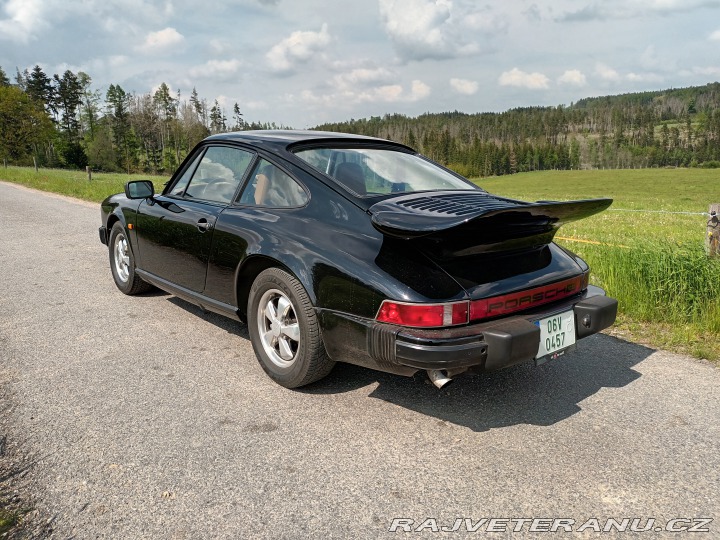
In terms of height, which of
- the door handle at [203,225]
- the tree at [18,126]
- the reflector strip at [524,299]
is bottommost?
the reflector strip at [524,299]

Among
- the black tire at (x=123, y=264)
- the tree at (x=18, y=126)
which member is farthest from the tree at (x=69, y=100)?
the black tire at (x=123, y=264)

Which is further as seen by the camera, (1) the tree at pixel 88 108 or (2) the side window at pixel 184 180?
(1) the tree at pixel 88 108

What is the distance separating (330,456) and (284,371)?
0.83m

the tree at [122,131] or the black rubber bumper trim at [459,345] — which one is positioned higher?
the tree at [122,131]

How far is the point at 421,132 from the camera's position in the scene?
158375 mm

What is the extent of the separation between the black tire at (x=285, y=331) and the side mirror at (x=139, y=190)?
6.16 feet

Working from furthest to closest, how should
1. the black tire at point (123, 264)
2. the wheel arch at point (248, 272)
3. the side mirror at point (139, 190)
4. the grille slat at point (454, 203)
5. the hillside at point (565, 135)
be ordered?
the hillside at point (565, 135) → the black tire at point (123, 264) → the side mirror at point (139, 190) → the wheel arch at point (248, 272) → the grille slat at point (454, 203)

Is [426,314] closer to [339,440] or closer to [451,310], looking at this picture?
[451,310]

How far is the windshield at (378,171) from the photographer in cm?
338

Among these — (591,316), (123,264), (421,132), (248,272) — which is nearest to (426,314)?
(591,316)

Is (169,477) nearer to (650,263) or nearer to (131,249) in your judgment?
(131,249)

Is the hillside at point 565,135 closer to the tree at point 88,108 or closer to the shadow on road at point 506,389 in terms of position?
the tree at point 88,108

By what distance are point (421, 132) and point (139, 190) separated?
160 meters

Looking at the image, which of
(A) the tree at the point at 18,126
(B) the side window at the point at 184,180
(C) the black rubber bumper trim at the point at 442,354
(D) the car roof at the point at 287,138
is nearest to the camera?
(C) the black rubber bumper trim at the point at 442,354
